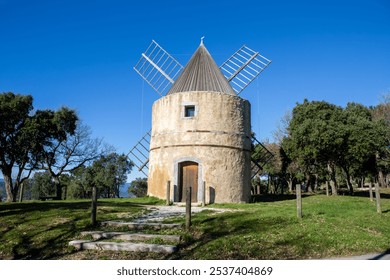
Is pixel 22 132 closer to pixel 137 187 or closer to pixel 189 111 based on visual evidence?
pixel 189 111

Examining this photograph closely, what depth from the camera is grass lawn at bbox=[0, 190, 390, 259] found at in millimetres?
7309

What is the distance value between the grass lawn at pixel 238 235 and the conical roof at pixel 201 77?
9.78m

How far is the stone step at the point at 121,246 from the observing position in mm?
7438

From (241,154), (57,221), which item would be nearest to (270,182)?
(241,154)

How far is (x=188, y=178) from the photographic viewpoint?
1759cm

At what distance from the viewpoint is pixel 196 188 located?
17.4 meters

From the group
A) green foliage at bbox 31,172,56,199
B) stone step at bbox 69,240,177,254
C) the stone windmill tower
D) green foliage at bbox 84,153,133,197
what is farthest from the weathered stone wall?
green foliage at bbox 31,172,56,199

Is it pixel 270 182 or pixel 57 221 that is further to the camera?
pixel 270 182

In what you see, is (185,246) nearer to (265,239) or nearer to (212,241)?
(212,241)

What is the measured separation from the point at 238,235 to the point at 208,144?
9.39m

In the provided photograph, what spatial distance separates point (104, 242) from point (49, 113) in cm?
2524

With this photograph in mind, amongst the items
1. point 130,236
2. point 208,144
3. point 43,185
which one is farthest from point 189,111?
point 43,185

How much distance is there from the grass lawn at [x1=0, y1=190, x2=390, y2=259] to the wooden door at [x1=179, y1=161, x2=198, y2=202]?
5913 mm

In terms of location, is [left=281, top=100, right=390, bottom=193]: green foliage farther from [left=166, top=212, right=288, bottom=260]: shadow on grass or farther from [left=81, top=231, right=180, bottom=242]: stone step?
[left=81, top=231, right=180, bottom=242]: stone step
